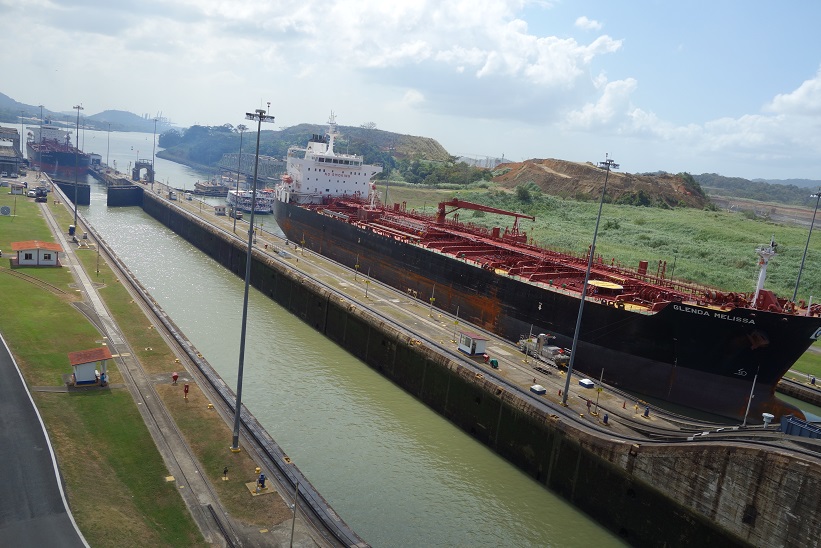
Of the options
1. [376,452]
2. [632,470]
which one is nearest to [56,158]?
[376,452]

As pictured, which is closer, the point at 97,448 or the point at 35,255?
the point at 97,448

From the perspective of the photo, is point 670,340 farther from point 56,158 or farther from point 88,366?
point 56,158

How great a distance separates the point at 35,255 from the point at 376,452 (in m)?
31.7

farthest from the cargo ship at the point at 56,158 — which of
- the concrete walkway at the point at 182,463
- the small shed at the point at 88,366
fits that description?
the small shed at the point at 88,366

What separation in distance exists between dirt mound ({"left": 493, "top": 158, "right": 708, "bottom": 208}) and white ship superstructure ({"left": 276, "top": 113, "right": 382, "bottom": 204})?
5502cm

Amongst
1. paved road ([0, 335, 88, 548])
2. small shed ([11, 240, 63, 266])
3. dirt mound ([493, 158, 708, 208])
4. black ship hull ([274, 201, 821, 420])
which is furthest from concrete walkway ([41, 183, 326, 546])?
dirt mound ([493, 158, 708, 208])

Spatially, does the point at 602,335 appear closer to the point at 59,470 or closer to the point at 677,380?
the point at 677,380

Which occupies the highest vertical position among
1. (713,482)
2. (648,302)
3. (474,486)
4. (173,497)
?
(648,302)

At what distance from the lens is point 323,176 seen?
6712 cm

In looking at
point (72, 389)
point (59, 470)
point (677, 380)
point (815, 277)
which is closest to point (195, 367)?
point (72, 389)

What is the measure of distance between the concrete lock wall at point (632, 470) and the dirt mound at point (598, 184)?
88230 millimetres

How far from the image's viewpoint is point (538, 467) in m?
22.6

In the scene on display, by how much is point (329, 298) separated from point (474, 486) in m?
18.8

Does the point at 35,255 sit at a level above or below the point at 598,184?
below
